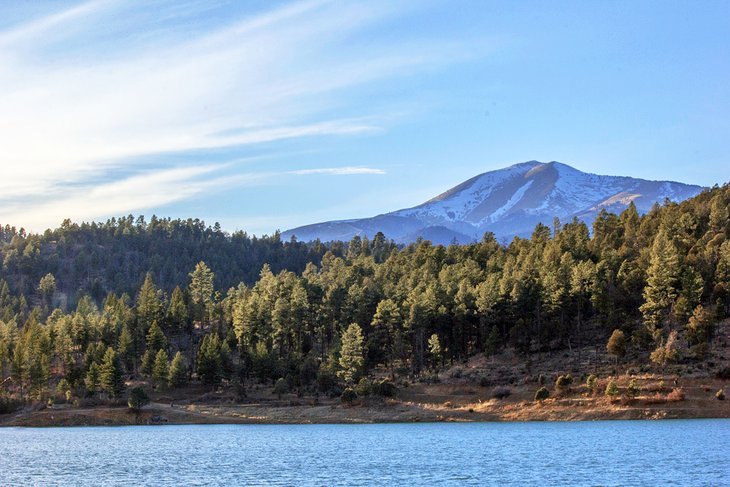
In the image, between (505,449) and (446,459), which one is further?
(505,449)

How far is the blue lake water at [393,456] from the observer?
66688 mm

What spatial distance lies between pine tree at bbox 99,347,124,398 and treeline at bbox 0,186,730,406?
30 cm

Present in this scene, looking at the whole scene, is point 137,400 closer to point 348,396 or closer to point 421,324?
point 348,396

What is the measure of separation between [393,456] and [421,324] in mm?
70361

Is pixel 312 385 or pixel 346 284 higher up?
pixel 346 284

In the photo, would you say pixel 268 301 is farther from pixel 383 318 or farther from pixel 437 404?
pixel 437 404

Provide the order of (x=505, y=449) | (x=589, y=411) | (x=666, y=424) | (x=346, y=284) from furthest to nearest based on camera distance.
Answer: (x=346, y=284) < (x=589, y=411) < (x=666, y=424) < (x=505, y=449)

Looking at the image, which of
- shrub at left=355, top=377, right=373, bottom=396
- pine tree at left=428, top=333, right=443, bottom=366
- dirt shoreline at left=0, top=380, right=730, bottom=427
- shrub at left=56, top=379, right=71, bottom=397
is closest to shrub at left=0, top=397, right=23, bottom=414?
dirt shoreline at left=0, top=380, right=730, bottom=427

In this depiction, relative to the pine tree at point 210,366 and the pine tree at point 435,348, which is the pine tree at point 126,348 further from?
the pine tree at point 435,348

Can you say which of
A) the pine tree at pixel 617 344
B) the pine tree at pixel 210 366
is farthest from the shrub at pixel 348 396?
the pine tree at pixel 617 344

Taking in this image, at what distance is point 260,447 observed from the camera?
3782 inches

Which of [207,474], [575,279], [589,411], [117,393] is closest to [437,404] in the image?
[589,411]

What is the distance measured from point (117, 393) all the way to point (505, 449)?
86.1 metres

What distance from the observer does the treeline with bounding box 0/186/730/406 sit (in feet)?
468
